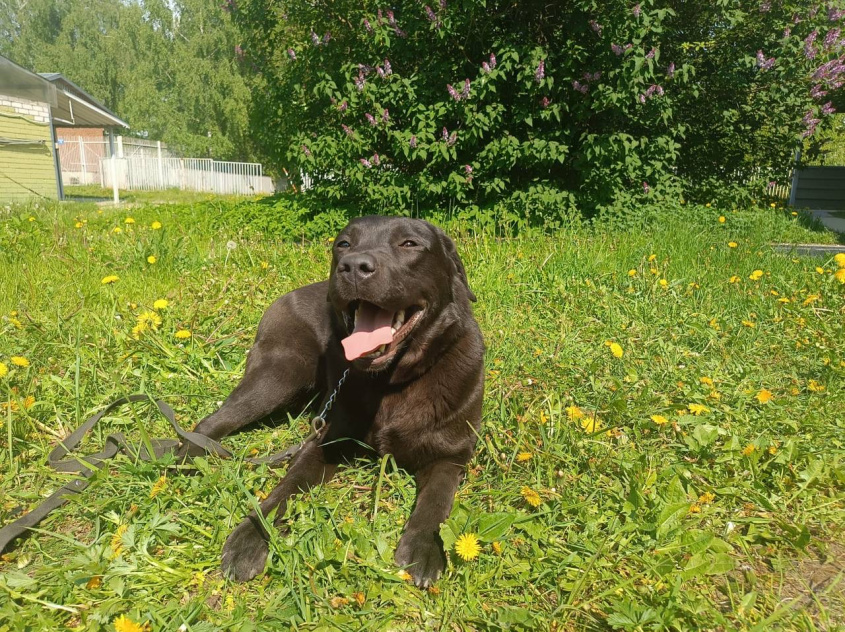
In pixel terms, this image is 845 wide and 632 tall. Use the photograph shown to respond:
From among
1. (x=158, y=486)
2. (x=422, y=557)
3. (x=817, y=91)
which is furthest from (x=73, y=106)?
(x=422, y=557)

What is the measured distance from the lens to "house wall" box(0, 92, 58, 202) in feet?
55.9

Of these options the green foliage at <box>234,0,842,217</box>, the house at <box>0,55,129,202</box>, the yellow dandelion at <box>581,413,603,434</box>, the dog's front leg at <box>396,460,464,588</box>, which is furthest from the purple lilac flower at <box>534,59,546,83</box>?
the house at <box>0,55,129,202</box>

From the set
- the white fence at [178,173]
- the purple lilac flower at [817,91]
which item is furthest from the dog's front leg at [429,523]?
the white fence at [178,173]

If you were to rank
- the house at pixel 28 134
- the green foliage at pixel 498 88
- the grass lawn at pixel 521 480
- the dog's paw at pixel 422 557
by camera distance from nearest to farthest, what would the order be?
1. the grass lawn at pixel 521 480
2. the dog's paw at pixel 422 557
3. the green foliage at pixel 498 88
4. the house at pixel 28 134

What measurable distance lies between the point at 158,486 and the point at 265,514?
394mm

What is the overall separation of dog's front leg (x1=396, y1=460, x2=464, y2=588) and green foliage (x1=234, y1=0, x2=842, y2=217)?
5.25 meters

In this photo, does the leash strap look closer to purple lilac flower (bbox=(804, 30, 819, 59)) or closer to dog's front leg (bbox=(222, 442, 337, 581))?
dog's front leg (bbox=(222, 442, 337, 581))

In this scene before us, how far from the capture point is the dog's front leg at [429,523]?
1.58 metres

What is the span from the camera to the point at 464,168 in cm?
687

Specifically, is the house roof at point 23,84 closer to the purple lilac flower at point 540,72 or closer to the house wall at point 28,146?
the house wall at point 28,146

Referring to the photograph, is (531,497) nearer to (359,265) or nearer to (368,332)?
(368,332)

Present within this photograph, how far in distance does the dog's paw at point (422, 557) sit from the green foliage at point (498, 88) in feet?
18.4

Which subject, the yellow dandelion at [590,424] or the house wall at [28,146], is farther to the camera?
the house wall at [28,146]

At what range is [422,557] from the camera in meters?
1.61
